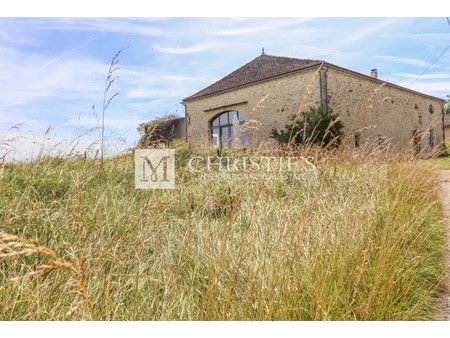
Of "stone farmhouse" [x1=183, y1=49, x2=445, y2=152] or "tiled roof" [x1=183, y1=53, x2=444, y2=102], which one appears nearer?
"stone farmhouse" [x1=183, y1=49, x2=445, y2=152]

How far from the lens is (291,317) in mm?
1696

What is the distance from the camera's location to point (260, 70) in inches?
634

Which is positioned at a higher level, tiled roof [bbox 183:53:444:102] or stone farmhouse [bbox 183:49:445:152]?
tiled roof [bbox 183:53:444:102]

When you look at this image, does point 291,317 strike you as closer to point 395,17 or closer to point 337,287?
point 337,287

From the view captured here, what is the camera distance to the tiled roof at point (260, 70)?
47.9ft

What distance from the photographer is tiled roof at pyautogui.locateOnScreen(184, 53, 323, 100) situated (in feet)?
47.9

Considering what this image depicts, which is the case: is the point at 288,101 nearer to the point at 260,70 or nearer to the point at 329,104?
the point at 329,104

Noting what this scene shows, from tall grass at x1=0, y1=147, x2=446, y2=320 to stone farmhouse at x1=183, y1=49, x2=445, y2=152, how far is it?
9.54 m

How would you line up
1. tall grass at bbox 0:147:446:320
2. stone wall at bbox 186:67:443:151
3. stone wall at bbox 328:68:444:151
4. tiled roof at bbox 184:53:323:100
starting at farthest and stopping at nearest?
1. tiled roof at bbox 184:53:323:100
2. stone wall at bbox 328:68:444:151
3. stone wall at bbox 186:67:443:151
4. tall grass at bbox 0:147:446:320

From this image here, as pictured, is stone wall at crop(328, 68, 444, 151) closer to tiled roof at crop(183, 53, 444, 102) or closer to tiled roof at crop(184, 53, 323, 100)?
tiled roof at crop(183, 53, 444, 102)

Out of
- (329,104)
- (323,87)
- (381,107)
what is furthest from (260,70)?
(381,107)

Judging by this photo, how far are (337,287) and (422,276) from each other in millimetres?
1052

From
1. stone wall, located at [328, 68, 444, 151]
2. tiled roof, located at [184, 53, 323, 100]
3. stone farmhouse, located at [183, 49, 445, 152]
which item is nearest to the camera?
stone farmhouse, located at [183, 49, 445, 152]

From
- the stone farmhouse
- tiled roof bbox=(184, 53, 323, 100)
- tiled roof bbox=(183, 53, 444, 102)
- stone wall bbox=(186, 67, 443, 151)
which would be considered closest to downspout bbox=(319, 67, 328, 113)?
the stone farmhouse
